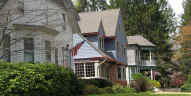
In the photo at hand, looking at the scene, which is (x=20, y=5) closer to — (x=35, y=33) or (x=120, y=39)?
(x=35, y=33)

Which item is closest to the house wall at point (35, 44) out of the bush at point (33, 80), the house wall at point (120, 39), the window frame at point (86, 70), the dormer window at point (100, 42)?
the bush at point (33, 80)

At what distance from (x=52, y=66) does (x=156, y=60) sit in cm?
3002

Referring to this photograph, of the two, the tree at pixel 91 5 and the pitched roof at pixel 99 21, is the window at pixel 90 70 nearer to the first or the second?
the pitched roof at pixel 99 21

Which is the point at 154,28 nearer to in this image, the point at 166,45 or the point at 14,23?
the point at 166,45

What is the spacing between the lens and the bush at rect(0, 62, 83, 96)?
971cm

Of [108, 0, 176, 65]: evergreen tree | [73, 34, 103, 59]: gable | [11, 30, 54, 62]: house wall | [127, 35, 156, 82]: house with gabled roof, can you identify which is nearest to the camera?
[11, 30, 54, 62]: house wall

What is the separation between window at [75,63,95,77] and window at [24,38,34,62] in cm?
850

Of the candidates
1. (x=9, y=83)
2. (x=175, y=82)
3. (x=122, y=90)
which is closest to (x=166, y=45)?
(x=175, y=82)

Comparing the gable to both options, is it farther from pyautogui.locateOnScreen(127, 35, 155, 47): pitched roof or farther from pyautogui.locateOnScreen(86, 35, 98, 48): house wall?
pyautogui.locateOnScreen(127, 35, 155, 47): pitched roof

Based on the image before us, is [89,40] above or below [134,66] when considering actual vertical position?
above

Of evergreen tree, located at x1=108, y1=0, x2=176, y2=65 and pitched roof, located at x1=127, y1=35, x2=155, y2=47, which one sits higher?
evergreen tree, located at x1=108, y1=0, x2=176, y2=65

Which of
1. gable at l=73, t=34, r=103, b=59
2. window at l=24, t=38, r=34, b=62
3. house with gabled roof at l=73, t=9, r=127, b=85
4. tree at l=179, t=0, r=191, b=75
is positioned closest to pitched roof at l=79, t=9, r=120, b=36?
house with gabled roof at l=73, t=9, r=127, b=85

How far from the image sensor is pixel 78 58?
81.6ft

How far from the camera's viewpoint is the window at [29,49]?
16172 millimetres
